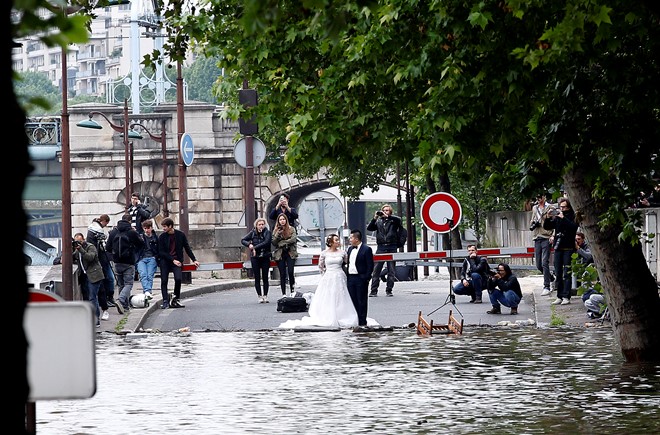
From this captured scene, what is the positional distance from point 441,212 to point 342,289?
2.70 metres

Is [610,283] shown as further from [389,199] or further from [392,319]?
[389,199]

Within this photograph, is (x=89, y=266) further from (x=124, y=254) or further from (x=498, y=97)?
(x=498, y=97)

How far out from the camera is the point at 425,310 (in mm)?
25047

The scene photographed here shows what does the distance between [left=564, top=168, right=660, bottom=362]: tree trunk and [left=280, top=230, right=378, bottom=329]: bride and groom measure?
682 cm

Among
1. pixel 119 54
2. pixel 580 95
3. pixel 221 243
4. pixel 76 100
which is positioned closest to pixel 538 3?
pixel 580 95

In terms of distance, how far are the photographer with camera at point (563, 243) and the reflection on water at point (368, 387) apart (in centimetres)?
423

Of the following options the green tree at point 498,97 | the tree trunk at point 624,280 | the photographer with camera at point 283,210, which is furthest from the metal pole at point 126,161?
the tree trunk at point 624,280

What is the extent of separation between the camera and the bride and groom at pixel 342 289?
22.3 metres

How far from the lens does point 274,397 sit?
44.0ft

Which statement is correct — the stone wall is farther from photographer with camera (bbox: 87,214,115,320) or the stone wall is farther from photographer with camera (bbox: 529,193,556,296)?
photographer with camera (bbox: 87,214,115,320)

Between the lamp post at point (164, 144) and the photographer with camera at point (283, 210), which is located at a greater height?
the lamp post at point (164, 144)

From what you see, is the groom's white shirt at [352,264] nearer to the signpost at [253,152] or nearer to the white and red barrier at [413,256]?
the white and red barrier at [413,256]

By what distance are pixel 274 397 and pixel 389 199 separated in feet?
253

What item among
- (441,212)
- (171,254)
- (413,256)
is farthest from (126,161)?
(441,212)
